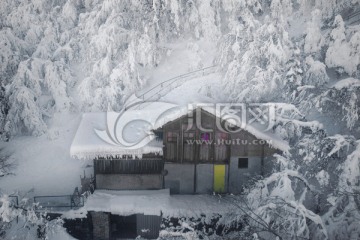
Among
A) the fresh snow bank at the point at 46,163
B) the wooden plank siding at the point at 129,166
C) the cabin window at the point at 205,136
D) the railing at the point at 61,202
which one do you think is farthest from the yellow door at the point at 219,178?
the fresh snow bank at the point at 46,163

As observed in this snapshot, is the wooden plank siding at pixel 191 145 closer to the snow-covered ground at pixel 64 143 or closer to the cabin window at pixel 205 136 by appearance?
the cabin window at pixel 205 136

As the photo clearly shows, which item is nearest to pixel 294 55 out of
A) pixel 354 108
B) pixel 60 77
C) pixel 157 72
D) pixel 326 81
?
pixel 326 81

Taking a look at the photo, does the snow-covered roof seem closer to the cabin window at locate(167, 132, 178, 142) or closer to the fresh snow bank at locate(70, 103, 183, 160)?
the fresh snow bank at locate(70, 103, 183, 160)

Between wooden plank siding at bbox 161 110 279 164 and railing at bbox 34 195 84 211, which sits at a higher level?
wooden plank siding at bbox 161 110 279 164

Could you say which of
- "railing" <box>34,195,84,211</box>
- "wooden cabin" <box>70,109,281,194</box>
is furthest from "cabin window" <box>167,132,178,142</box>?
"railing" <box>34,195,84,211</box>

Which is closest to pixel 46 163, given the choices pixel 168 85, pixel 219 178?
pixel 168 85

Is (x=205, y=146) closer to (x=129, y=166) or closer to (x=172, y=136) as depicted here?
(x=172, y=136)
